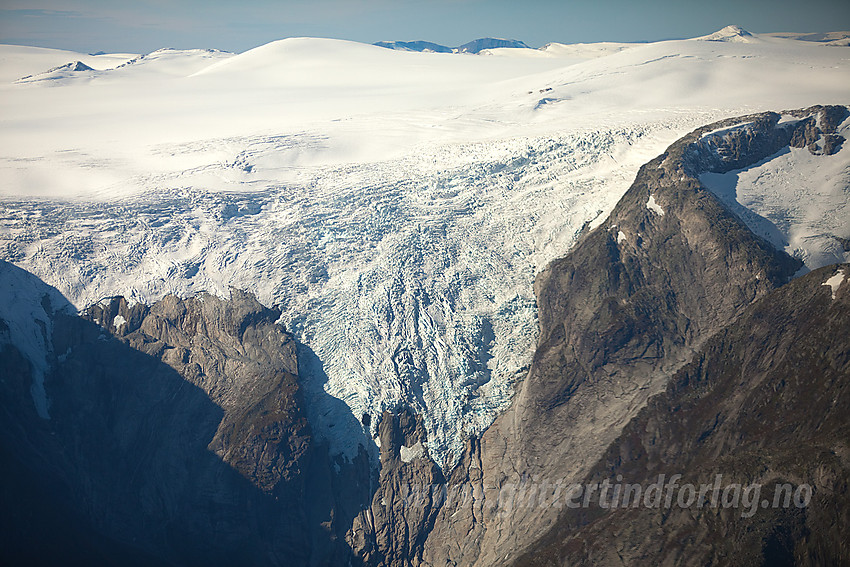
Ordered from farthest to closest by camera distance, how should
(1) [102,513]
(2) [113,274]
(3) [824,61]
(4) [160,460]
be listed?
(3) [824,61], (2) [113,274], (4) [160,460], (1) [102,513]

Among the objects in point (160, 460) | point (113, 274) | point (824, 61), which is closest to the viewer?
point (160, 460)

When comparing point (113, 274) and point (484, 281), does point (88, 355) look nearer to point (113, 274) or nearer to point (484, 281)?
point (113, 274)

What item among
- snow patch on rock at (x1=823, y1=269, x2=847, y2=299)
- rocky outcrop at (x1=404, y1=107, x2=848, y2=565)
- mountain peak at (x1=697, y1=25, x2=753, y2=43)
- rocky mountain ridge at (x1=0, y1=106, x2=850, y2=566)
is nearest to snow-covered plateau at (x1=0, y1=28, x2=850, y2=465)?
rocky mountain ridge at (x1=0, y1=106, x2=850, y2=566)

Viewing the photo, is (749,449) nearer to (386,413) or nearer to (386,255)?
(386,413)

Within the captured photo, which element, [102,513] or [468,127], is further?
[468,127]

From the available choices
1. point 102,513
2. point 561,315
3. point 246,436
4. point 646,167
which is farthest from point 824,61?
point 102,513

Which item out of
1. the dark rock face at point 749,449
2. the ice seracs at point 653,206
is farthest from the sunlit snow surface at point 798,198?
the dark rock face at point 749,449

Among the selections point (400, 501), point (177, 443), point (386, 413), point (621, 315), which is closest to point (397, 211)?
point (386, 413)
